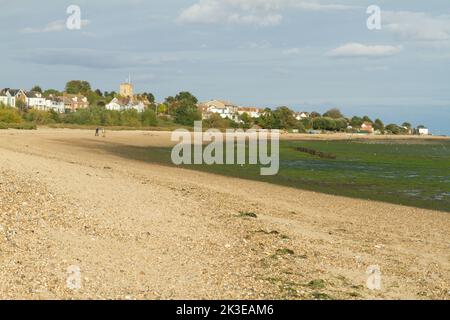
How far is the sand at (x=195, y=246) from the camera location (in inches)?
340

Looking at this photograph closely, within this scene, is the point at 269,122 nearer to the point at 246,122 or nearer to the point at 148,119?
the point at 246,122

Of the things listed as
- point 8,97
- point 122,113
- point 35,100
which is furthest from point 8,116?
point 35,100

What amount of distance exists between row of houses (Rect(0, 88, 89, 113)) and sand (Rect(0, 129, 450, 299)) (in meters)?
111

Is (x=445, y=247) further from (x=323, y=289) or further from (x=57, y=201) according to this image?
(x=57, y=201)

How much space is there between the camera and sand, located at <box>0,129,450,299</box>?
863cm

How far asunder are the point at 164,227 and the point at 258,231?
6.78 ft

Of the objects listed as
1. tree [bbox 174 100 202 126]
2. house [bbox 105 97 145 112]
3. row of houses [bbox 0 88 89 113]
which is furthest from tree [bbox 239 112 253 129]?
row of houses [bbox 0 88 89 113]

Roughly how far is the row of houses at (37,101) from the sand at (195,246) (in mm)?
110874

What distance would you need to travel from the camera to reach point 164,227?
500 inches

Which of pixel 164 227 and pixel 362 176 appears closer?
pixel 164 227

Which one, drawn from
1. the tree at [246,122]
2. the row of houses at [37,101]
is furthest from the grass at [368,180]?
the tree at [246,122]

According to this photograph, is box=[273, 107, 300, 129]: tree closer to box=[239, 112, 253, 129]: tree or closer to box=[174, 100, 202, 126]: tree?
box=[239, 112, 253, 129]: tree
